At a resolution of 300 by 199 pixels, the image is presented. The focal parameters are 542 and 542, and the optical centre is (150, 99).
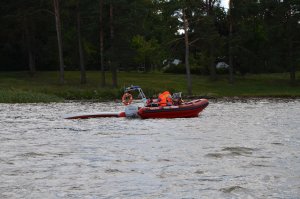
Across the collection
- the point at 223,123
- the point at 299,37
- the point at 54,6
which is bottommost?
the point at 223,123

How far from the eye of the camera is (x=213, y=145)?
18562mm

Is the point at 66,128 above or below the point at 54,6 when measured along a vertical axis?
below

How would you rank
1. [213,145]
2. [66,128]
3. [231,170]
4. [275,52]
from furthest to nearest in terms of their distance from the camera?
[275,52]
[66,128]
[213,145]
[231,170]

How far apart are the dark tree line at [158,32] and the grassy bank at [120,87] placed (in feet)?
5.65

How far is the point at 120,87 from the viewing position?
188ft

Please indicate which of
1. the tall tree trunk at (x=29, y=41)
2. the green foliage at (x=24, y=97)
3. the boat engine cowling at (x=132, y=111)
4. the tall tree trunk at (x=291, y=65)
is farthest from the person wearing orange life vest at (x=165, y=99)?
the tall tree trunk at (x=29, y=41)

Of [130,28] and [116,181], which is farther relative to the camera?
[130,28]

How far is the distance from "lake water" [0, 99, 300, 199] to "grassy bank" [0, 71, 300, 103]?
21903 mm

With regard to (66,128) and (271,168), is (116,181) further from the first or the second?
(66,128)

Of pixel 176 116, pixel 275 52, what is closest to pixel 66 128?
pixel 176 116

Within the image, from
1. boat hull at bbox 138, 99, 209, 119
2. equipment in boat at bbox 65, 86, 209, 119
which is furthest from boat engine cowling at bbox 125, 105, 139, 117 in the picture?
boat hull at bbox 138, 99, 209, 119

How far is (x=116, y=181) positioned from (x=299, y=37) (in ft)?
186

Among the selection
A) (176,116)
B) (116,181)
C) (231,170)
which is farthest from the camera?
(176,116)

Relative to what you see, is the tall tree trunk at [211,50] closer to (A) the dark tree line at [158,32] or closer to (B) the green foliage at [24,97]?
(A) the dark tree line at [158,32]
